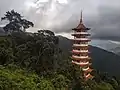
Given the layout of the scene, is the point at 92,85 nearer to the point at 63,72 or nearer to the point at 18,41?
the point at 63,72

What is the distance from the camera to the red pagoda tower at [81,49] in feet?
172

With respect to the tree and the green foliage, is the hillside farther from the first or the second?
the green foliage

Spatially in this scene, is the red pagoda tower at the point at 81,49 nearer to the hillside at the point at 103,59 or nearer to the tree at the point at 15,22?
the tree at the point at 15,22

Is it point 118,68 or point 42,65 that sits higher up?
point 42,65

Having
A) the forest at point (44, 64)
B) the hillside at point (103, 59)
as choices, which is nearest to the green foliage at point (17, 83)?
the forest at point (44, 64)

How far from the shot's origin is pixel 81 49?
52.7 meters

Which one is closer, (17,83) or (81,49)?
(17,83)

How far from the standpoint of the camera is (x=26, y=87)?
89.7 ft

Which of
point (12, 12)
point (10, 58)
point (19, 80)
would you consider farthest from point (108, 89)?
point (12, 12)

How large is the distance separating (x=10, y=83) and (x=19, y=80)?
2.76 m

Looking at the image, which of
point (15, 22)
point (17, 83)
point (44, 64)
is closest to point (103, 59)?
point (15, 22)

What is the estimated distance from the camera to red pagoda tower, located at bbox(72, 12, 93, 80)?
2060 inches

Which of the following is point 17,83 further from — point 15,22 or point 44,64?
point 15,22

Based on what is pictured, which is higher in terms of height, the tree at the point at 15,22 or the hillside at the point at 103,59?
the tree at the point at 15,22
